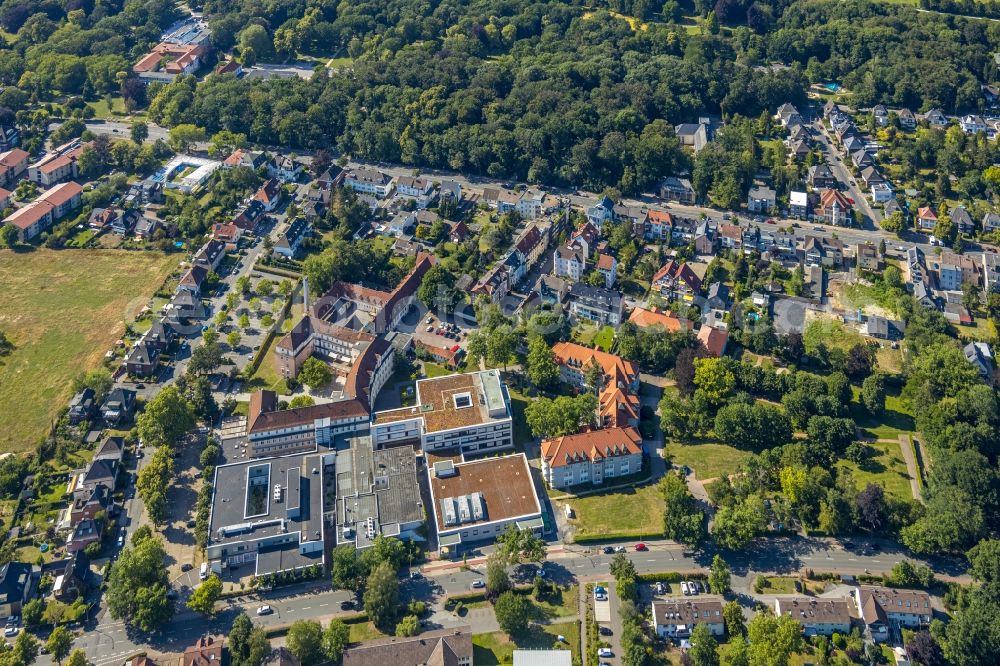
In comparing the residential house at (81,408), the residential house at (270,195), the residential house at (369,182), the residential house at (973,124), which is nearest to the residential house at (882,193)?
the residential house at (973,124)

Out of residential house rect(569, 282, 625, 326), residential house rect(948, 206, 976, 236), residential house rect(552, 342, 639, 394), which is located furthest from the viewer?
residential house rect(948, 206, 976, 236)

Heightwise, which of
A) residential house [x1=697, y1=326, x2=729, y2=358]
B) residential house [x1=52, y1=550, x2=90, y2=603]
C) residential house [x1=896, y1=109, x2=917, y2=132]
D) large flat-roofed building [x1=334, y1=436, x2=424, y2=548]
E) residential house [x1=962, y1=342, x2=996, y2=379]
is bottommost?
residential house [x1=52, y1=550, x2=90, y2=603]

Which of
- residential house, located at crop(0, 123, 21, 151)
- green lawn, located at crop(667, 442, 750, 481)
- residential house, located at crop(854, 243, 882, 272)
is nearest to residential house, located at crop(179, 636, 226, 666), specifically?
green lawn, located at crop(667, 442, 750, 481)

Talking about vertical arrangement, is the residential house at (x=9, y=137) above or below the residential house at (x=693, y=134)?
below

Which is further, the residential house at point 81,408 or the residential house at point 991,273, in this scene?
the residential house at point 991,273

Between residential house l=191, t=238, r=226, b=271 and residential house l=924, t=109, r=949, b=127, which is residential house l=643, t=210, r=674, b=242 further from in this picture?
residential house l=924, t=109, r=949, b=127

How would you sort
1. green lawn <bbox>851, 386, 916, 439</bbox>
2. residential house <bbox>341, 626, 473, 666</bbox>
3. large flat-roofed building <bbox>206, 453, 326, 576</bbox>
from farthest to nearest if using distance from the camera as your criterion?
1. green lawn <bbox>851, 386, 916, 439</bbox>
2. large flat-roofed building <bbox>206, 453, 326, 576</bbox>
3. residential house <bbox>341, 626, 473, 666</bbox>

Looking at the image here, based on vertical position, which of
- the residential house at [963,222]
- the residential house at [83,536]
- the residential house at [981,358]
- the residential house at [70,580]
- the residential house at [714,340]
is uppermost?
the residential house at [963,222]

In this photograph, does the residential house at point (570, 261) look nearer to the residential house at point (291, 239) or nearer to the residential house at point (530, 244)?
the residential house at point (530, 244)
